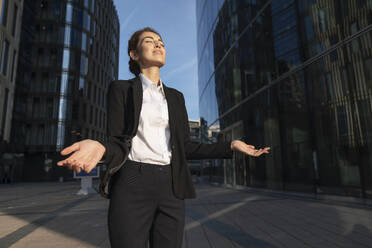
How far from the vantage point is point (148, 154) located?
1448 millimetres

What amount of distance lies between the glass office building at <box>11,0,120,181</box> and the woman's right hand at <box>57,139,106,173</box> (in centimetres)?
3735

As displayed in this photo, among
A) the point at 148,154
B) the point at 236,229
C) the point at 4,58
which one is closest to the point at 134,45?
the point at 148,154

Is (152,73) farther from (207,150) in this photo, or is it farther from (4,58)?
(4,58)

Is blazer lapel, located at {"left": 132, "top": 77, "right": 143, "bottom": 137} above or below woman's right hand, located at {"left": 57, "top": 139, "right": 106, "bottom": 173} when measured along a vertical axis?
above

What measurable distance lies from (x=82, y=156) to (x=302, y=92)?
1046cm

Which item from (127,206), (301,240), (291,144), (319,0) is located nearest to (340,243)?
(301,240)

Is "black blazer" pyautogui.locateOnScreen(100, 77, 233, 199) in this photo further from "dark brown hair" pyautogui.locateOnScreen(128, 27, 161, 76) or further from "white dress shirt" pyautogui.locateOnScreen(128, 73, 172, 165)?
"dark brown hair" pyautogui.locateOnScreen(128, 27, 161, 76)

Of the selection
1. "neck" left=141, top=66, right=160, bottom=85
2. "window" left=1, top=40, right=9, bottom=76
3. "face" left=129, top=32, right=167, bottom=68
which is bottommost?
"neck" left=141, top=66, right=160, bottom=85

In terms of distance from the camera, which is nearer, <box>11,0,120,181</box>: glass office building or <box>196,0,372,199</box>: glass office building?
<box>196,0,372,199</box>: glass office building

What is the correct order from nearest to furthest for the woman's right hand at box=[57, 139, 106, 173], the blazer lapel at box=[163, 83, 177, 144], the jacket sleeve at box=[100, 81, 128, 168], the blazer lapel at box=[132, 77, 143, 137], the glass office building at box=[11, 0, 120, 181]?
the woman's right hand at box=[57, 139, 106, 173] < the jacket sleeve at box=[100, 81, 128, 168] < the blazer lapel at box=[132, 77, 143, 137] < the blazer lapel at box=[163, 83, 177, 144] < the glass office building at box=[11, 0, 120, 181]

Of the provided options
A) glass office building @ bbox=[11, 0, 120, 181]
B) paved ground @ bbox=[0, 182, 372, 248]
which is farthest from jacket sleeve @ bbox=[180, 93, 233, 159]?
glass office building @ bbox=[11, 0, 120, 181]

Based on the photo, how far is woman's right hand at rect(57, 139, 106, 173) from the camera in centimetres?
91

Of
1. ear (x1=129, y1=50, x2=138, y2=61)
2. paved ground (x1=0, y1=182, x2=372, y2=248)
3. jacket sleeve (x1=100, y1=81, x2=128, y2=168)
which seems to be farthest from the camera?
paved ground (x1=0, y1=182, x2=372, y2=248)

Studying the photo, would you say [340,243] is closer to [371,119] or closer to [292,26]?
[371,119]
